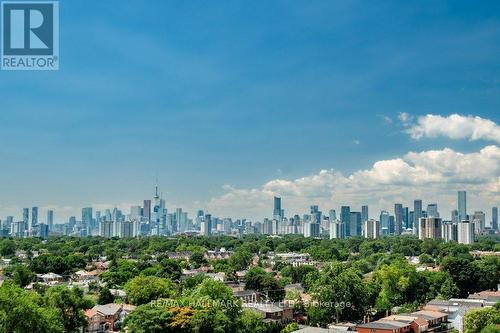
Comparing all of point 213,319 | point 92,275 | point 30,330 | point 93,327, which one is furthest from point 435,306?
point 92,275

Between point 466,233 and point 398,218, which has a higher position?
point 398,218

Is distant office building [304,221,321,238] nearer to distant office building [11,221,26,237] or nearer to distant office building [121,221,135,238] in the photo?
distant office building [121,221,135,238]

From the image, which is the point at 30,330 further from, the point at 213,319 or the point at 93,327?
the point at 93,327

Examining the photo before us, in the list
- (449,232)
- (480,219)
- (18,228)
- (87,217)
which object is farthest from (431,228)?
(87,217)

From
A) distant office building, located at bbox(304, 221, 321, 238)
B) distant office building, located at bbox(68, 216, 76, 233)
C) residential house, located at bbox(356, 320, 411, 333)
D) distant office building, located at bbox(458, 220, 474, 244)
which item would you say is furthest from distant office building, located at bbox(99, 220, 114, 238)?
residential house, located at bbox(356, 320, 411, 333)

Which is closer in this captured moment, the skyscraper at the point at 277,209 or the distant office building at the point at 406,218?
the distant office building at the point at 406,218

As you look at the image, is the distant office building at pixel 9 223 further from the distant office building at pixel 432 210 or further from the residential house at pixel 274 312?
the residential house at pixel 274 312

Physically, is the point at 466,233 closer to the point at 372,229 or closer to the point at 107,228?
the point at 372,229

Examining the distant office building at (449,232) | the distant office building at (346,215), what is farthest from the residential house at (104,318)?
the distant office building at (346,215)

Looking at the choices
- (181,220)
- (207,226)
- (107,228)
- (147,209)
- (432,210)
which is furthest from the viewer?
(181,220)
